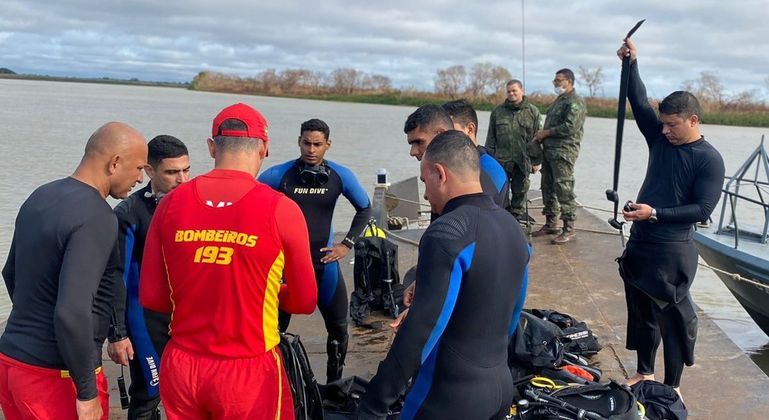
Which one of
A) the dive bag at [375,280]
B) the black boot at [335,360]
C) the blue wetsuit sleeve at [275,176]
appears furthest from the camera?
the dive bag at [375,280]

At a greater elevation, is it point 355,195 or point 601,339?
point 355,195

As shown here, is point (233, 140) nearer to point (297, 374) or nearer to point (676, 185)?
point (297, 374)

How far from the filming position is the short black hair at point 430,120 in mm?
3436

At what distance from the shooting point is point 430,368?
2.23 m

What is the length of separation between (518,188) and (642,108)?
3.97 metres

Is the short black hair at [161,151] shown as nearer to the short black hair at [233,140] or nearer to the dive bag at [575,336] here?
the short black hair at [233,140]

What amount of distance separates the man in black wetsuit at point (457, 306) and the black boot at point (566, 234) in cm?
578

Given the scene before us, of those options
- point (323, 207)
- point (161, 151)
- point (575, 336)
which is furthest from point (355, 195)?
point (575, 336)

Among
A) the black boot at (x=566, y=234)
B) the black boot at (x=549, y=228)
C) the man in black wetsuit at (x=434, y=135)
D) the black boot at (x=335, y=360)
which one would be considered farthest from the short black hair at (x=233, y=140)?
the black boot at (x=549, y=228)

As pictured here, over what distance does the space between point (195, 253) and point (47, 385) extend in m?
0.85

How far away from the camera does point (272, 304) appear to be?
2.26m

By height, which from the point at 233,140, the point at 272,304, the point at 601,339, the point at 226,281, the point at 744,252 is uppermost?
the point at 233,140

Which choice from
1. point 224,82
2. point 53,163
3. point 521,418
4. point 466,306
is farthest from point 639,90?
point 224,82

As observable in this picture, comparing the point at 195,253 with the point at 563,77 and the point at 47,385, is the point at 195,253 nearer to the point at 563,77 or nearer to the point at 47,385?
the point at 47,385
